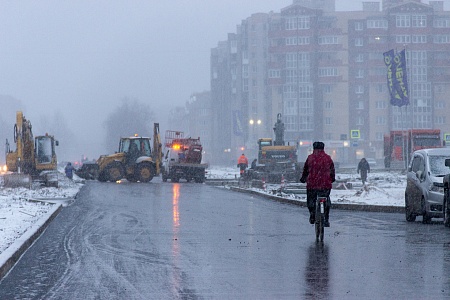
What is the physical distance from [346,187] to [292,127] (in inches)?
3748

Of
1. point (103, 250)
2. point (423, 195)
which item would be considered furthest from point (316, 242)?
point (423, 195)

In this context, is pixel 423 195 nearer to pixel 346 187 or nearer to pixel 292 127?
pixel 346 187

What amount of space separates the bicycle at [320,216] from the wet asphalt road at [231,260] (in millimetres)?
211

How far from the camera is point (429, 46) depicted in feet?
437

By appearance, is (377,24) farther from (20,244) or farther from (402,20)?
(20,244)

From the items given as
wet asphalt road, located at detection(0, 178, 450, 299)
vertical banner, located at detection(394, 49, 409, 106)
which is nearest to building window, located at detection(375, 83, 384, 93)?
vertical banner, located at detection(394, 49, 409, 106)

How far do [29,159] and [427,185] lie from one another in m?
33.0

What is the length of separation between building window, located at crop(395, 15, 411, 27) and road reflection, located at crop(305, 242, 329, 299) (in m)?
123

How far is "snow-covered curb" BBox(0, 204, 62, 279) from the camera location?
11227 millimetres

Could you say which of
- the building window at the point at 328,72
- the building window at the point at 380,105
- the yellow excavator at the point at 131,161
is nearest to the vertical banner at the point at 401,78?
the yellow excavator at the point at 131,161

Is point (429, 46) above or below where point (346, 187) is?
above

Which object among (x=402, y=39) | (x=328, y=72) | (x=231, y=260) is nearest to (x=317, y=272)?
(x=231, y=260)

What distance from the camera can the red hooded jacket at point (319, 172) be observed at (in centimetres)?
1488

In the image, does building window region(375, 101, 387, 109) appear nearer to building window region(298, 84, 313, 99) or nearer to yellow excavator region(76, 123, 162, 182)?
building window region(298, 84, 313, 99)
